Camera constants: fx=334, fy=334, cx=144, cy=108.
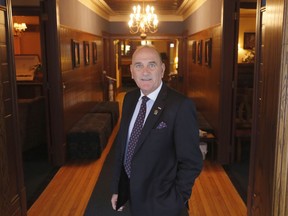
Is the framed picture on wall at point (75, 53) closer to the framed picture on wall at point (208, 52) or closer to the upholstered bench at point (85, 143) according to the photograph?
the upholstered bench at point (85, 143)

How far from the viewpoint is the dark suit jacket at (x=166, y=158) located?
1812 millimetres

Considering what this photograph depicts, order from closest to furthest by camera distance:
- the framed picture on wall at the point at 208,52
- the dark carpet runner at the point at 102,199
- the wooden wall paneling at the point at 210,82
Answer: the dark carpet runner at the point at 102,199 < the wooden wall paneling at the point at 210,82 < the framed picture on wall at the point at 208,52

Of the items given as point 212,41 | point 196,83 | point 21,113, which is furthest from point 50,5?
point 196,83

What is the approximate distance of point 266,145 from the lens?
2352mm

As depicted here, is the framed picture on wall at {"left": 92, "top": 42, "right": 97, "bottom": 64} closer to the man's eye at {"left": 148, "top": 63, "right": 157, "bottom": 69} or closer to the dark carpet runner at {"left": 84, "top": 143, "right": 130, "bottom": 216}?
the dark carpet runner at {"left": 84, "top": 143, "right": 130, "bottom": 216}

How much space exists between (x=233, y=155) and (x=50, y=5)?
3.26 meters

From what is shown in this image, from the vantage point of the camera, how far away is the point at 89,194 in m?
3.82

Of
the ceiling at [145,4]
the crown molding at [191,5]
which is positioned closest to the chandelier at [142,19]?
the ceiling at [145,4]

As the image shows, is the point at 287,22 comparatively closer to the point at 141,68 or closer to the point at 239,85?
the point at 141,68

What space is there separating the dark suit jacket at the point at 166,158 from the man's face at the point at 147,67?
4.2 inches

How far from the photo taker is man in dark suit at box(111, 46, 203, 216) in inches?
71.5

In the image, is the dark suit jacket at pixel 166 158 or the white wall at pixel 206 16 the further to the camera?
the white wall at pixel 206 16

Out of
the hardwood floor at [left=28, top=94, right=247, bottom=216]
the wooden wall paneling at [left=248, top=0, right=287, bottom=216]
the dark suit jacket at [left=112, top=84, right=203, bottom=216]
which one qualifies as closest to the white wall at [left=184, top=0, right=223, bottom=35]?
the hardwood floor at [left=28, top=94, right=247, bottom=216]

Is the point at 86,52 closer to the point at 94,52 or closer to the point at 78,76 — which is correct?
the point at 78,76
